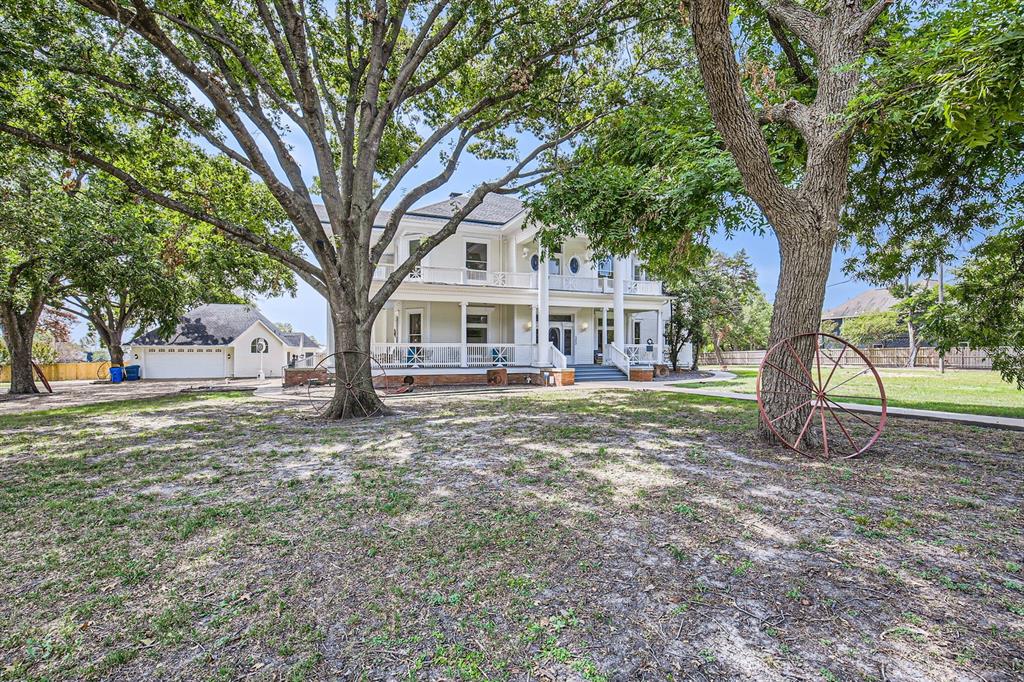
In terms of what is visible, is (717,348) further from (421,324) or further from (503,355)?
(421,324)

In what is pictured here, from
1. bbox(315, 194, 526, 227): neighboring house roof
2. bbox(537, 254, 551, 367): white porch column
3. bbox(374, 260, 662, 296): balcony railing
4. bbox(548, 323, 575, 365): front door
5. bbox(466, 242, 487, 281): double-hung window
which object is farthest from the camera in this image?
bbox(548, 323, 575, 365): front door

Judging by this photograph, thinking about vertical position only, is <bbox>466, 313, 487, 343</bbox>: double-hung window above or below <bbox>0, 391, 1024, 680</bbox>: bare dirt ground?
above

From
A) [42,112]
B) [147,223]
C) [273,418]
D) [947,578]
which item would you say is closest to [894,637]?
[947,578]

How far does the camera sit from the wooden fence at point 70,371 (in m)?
26.7

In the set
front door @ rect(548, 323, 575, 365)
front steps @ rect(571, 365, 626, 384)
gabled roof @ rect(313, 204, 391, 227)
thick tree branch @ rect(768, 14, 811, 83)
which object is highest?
gabled roof @ rect(313, 204, 391, 227)

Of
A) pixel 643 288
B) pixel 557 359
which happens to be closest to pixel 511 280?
pixel 557 359

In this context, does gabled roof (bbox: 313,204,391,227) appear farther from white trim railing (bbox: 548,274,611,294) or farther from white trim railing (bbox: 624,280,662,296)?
white trim railing (bbox: 624,280,662,296)

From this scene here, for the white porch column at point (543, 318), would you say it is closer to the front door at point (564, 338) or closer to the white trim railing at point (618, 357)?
the front door at point (564, 338)

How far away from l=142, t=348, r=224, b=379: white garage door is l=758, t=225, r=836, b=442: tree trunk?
2937 centimetres

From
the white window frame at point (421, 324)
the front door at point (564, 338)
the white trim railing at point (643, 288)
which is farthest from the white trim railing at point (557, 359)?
the white window frame at point (421, 324)

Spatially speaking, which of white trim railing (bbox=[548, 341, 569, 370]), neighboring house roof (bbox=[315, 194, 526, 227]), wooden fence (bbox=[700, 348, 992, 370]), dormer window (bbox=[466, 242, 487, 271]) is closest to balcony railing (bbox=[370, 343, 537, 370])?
white trim railing (bbox=[548, 341, 569, 370])

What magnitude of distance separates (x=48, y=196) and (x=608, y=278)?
63.6ft

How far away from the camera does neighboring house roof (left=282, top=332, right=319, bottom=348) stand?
31902 millimetres

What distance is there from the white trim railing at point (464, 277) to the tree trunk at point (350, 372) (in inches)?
332
